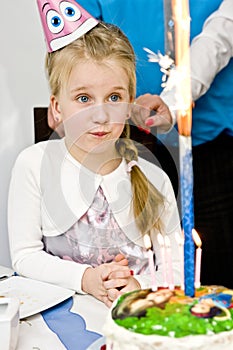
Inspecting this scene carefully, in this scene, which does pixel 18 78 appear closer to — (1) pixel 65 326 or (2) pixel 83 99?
(2) pixel 83 99

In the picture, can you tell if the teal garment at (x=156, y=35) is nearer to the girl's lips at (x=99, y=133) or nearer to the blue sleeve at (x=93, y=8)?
the blue sleeve at (x=93, y=8)

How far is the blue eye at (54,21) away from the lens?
1.09 meters

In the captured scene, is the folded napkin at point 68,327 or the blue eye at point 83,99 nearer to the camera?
the folded napkin at point 68,327

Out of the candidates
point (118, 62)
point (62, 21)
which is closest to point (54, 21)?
point (62, 21)

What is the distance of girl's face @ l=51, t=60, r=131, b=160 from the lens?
1.14m

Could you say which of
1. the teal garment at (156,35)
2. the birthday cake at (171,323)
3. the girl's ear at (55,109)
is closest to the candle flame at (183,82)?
the birthday cake at (171,323)

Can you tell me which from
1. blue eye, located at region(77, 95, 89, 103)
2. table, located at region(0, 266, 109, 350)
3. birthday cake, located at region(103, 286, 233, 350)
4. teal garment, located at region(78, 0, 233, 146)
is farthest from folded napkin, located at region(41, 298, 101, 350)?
teal garment, located at region(78, 0, 233, 146)

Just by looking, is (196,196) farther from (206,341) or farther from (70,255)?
(206,341)

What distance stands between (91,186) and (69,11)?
316 millimetres

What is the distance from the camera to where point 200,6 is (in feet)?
4.40

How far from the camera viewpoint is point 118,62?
3.82 ft

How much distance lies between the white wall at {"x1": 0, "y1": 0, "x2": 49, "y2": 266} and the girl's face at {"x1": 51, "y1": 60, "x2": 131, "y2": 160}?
11.7 inches

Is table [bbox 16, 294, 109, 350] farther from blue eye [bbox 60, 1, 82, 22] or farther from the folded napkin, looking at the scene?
blue eye [bbox 60, 1, 82, 22]

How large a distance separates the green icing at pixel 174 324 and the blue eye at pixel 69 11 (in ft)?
2.15
